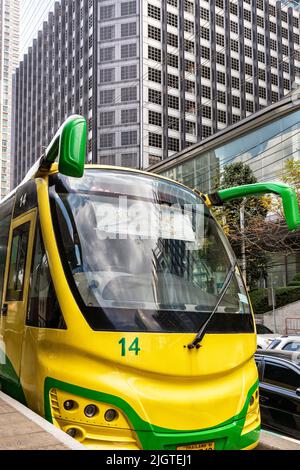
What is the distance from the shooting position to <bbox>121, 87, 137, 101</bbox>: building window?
6806 centimetres

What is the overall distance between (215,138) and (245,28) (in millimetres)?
45307

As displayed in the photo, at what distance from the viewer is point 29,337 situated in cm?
513

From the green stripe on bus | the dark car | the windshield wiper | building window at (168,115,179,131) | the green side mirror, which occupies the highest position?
building window at (168,115,179,131)

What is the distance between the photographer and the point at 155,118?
223 feet

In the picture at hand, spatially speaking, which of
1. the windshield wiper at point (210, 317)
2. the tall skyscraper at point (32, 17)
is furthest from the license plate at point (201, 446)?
the tall skyscraper at point (32, 17)

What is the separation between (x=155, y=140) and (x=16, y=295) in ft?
207

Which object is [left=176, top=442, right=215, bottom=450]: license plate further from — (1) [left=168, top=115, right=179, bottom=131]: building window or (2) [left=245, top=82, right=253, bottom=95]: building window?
(2) [left=245, top=82, right=253, bottom=95]: building window

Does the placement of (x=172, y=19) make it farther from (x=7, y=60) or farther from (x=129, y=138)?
(x=7, y=60)

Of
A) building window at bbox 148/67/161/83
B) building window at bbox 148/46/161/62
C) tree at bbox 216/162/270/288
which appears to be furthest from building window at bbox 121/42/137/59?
tree at bbox 216/162/270/288

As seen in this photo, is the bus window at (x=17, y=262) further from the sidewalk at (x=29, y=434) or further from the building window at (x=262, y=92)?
the building window at (x=262, y=92)

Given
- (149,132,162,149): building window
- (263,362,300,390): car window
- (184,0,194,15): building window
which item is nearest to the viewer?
(263,362,300,390): car window

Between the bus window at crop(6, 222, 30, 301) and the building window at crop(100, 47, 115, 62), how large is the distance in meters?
69.1

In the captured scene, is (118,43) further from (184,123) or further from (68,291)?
(68,291)
